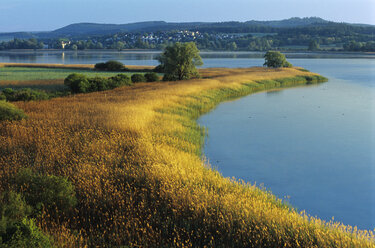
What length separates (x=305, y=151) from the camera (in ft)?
68.4

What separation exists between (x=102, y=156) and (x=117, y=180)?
5.80 ft

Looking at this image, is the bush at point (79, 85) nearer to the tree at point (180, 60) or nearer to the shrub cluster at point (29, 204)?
the tree at point (180, 60)

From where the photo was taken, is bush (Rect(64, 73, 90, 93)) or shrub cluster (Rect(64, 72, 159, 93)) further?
shrub cluster (Rect(64, 72, 159, 93))

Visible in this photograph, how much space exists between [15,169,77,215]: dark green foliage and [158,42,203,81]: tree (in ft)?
145

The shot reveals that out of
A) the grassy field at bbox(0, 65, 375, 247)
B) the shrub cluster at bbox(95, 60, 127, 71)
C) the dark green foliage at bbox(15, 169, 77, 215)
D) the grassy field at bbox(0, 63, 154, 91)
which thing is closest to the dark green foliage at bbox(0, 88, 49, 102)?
the grassy field at bbox(0, 63, 154, 91)

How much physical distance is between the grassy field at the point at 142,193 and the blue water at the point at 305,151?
6.48 ft

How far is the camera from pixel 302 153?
67.1 ft

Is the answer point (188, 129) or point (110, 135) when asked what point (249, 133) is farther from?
point (110, 135)

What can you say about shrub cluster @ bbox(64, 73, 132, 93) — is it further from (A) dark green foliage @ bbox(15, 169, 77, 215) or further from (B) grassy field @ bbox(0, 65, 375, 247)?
(A) dark green foliage @ bbox(15, 169, 77, 215)

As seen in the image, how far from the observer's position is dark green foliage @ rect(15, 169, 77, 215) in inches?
377

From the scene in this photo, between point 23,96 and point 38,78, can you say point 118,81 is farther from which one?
point 38,78

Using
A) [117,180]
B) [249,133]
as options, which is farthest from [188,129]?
[117,180]

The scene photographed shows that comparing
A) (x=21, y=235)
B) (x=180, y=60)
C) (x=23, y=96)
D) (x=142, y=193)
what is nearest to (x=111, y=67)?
(x=180, y=60)

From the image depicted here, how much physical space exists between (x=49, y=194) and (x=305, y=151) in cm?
1575
